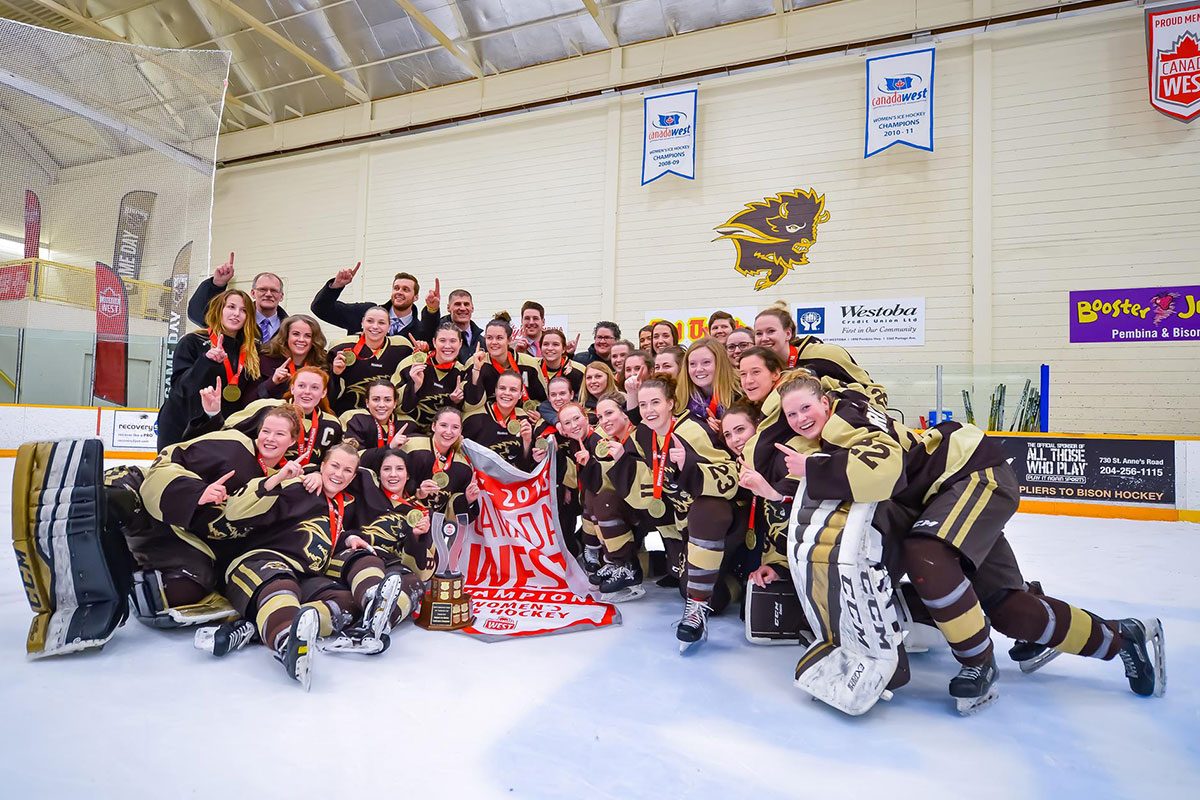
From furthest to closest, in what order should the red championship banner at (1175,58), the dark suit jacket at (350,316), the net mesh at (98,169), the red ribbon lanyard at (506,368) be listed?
1. the red championship banner at (1175,58)
2. the net mesh at (98,169)
3. the dark suit jacket at (350,316)
4. the red ribbon lanyard at (506,368)

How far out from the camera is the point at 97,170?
218 inches

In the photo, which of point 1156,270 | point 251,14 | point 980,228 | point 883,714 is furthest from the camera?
point 251,14

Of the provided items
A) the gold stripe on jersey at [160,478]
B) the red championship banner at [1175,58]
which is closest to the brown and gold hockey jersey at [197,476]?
the gold stripe on jersey at [160,478]

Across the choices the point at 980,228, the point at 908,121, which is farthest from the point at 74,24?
the point at 980,228

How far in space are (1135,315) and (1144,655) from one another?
6682 millimetres

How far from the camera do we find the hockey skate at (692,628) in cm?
235

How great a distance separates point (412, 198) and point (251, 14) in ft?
10.5

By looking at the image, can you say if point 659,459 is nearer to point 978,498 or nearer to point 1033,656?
point 978,498

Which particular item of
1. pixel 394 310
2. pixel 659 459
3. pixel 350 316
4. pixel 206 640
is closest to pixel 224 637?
pixel 206 640

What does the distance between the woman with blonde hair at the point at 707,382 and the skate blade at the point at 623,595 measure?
90 cm

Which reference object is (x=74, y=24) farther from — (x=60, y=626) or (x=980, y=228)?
(x=980, y=228)

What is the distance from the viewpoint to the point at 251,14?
9141 mm

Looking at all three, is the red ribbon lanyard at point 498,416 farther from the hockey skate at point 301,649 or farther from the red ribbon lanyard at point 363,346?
the hockey skate at point 301,649

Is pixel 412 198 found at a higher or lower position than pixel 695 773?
higher
